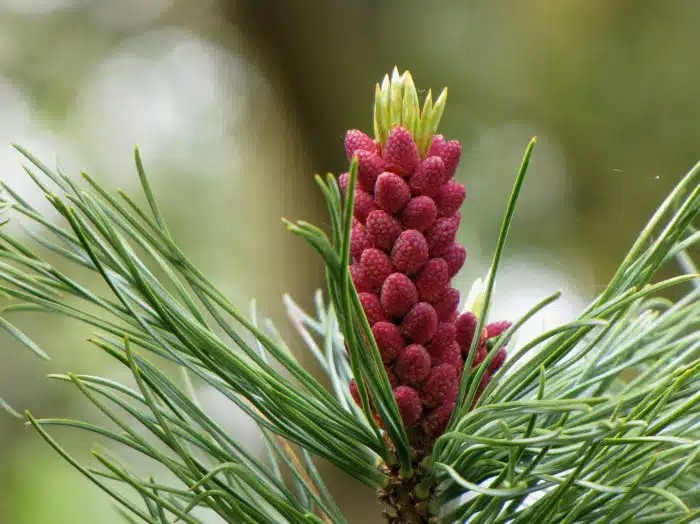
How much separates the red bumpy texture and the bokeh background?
27.0 inches

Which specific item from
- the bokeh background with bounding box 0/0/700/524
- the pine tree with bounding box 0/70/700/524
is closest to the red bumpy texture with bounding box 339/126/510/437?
the pine tree with bounding box 0/70/700/524

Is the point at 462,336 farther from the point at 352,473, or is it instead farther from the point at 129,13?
the point at 129,13

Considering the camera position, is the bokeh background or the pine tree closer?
the pine tree

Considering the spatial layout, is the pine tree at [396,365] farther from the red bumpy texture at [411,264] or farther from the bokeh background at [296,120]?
the bokeh background at [296,120]

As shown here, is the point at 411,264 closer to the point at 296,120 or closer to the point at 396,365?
the point at 396,365

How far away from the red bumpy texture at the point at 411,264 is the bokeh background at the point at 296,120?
0.69 m

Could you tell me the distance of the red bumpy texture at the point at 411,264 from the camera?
26cm

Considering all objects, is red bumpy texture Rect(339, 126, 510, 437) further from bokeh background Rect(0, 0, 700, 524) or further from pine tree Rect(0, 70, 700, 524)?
bokeh background Rect(0, 0, 700, 524)

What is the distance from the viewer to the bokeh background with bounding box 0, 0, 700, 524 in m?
1.09

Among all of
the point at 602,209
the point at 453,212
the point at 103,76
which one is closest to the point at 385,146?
the point at 453,212

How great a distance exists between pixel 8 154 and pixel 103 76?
0.30 metres

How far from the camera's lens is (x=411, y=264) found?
258mm

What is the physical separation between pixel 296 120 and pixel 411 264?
90 centimetres

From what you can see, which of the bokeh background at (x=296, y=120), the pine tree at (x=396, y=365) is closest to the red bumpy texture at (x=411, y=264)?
the pine tree at (x=396, y=365)
